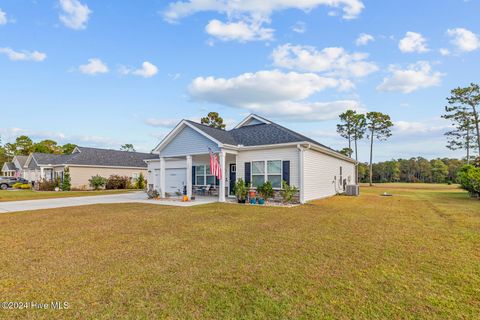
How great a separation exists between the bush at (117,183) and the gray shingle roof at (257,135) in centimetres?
1977

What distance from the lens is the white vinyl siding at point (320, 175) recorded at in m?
14.0

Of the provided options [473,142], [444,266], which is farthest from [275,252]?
[473,142]

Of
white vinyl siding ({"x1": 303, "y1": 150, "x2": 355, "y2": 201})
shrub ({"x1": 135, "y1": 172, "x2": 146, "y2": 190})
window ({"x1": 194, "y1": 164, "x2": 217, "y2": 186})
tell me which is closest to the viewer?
white vinyl siding ({"x1": 303, "y1": 150, "x2": 355, "y2": 201})

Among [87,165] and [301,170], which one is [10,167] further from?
[301,170]

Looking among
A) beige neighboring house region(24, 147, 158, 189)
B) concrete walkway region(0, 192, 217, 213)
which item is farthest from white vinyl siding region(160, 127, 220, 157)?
beige neighboring house region(24, 147, 158, 189)

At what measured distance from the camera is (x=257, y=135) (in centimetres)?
1620

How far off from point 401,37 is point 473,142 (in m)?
26.9

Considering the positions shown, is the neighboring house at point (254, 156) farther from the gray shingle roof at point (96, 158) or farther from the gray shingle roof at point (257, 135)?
the gray shingle roof at point (96, 158)

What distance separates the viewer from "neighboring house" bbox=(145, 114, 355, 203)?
13.6m

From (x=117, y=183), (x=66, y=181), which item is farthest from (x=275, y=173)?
(x=66, y=181)

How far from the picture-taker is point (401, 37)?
1373 cm

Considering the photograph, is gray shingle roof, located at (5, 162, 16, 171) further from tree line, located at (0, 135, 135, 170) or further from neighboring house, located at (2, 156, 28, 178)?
tree line, located at (0, 135, 135, 170)

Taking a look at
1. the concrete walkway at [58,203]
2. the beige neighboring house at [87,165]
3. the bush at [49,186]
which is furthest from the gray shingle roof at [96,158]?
the concrete walkway at [58,203]

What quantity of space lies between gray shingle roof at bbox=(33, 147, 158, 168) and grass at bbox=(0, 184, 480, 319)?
25.2 meters
